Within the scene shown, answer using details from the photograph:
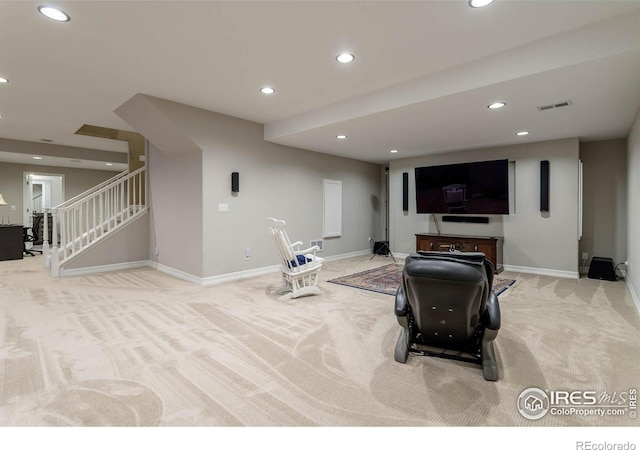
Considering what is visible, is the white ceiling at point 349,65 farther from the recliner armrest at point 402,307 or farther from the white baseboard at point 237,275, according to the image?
the white baseboard at point 237,275

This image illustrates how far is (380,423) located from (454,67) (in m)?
3.30

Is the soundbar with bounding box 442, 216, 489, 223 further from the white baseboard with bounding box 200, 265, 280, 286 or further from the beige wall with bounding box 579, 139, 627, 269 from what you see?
the white baseboard with bounding box 200, 265, 280, 286

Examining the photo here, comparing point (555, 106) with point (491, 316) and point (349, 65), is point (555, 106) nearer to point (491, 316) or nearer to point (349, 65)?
point (349, 65)

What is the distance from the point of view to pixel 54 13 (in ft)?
7.98

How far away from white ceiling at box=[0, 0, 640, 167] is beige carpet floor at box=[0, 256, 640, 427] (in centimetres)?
234

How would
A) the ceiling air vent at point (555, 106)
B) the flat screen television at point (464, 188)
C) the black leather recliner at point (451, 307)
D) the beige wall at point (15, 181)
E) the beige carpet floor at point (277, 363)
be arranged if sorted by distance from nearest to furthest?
the beige carpet floor at point (277, 363) < the black leather recliner at point (451, 307) < the ceiling air vent at point (555, 106) < the flat screen television at point (464, 188) < the beige wall at point (15, 181)

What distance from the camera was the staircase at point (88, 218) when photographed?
5.39 meters

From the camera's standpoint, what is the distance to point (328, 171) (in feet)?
23.1

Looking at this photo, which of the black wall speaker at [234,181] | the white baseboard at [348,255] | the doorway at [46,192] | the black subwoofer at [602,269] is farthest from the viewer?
the doorway at [46,192]

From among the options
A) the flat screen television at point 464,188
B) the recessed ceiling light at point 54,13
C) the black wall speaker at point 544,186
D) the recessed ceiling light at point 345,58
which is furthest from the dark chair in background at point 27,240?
the black wall speaker at point 544,186

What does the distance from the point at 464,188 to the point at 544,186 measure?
1.29 meters

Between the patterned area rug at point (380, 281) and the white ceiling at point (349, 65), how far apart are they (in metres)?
2.33

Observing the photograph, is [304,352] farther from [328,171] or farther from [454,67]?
[328,171]

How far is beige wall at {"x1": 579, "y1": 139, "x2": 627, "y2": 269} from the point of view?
5328 mm
